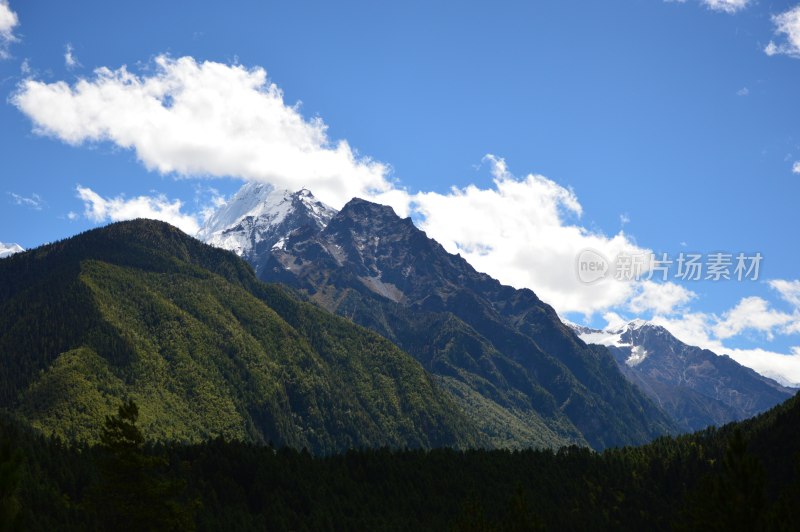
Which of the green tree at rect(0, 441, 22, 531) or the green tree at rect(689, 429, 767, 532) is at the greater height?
the green tree at rect(689, 429, 767, 532)

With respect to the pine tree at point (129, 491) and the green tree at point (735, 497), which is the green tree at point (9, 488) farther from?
the green tree at point (735, 497)

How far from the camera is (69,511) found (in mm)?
197750

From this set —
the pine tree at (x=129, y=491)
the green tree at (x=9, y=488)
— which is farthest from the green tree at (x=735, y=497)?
the green tree at (x=9, y=488)

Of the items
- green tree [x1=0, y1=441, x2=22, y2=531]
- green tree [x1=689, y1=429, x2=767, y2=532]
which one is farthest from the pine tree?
green tree [x1=689, y1=429, x2=767, y2=532]

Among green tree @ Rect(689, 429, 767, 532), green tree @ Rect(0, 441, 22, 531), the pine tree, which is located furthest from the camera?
green tree @ Rect(689, 429, 767, 532)

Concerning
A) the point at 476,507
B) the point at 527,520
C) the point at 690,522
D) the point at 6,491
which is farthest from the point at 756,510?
the point at 6,491

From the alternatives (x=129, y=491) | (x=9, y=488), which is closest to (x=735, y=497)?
(x=129, y=491)

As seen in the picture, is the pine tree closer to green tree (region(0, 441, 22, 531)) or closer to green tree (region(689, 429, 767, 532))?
green tree (region(0, 441, 22, 531))

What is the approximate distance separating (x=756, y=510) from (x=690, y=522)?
9970 millimetres

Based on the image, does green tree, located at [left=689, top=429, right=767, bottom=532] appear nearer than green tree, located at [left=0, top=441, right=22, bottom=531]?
No

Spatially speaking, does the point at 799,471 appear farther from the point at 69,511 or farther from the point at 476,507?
the point at 69,511

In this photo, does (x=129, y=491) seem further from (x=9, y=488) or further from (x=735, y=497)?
(x=735, y=497)

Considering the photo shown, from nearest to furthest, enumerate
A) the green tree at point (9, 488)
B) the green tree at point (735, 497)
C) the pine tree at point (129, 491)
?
the green tree at point (9, 488) < the pine tree at point (129, 491) < the green tree at point (735, 497)

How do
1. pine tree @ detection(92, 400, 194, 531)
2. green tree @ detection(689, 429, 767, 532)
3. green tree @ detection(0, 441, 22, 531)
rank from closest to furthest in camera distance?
green tree @ detection(0, 441, 22, 531)
pine tree @ detection(92, 400, 194, 531)
green tree @ detection(689, 429, 767, 532)
